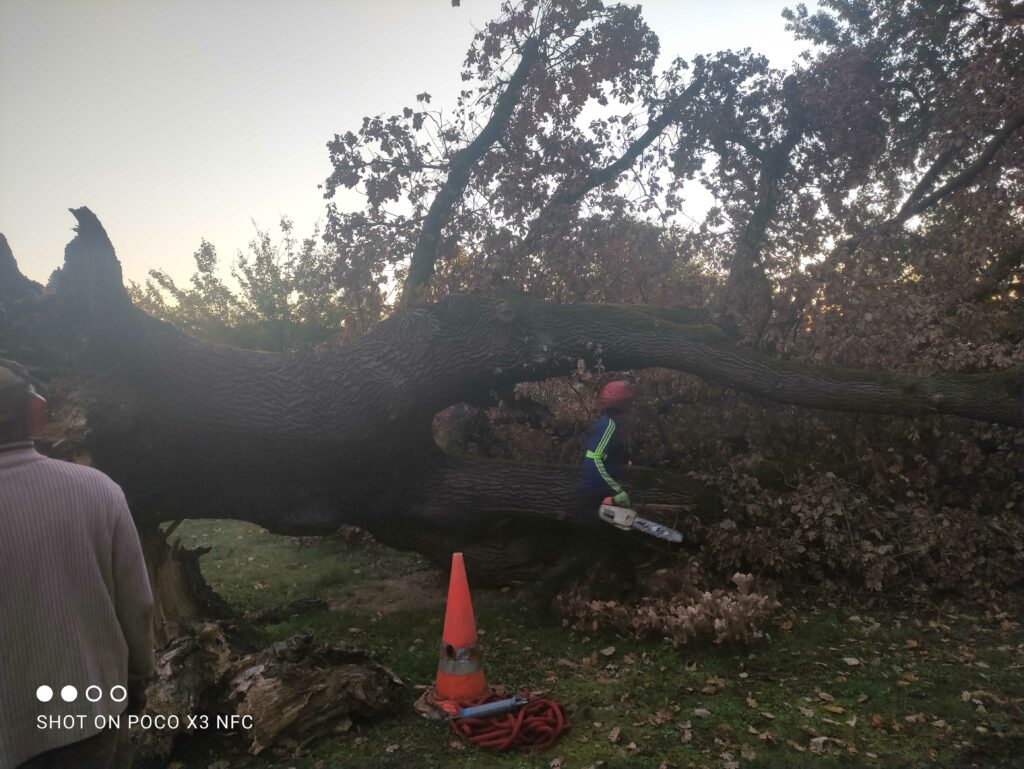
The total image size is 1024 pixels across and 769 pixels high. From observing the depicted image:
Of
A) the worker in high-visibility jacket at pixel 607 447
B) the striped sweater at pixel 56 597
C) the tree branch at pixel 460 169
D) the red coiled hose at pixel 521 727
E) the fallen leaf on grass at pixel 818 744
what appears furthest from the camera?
the tree branch at pixel 460 169

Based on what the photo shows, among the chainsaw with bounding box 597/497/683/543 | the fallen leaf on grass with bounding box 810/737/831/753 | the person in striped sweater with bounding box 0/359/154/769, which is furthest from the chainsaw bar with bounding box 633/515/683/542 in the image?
the person in striped sweater with bounding box 0/359/154/769

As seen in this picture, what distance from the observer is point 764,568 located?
23.6 feet

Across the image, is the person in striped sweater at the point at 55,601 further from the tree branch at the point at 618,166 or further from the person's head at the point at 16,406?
the tree branch at the point at 618,166

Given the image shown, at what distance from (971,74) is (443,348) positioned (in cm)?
929

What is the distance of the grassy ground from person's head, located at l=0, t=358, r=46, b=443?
2722 mm

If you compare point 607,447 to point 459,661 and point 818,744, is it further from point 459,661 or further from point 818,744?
point 818,744

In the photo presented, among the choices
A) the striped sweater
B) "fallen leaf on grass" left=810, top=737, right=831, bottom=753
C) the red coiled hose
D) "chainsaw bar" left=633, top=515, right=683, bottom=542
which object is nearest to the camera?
the striped sweater

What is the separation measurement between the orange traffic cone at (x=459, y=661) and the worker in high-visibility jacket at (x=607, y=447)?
6.44 feet

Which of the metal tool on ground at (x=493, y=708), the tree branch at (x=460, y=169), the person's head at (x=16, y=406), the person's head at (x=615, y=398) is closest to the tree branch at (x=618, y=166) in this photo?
the tree branch at (x=460, y=169)

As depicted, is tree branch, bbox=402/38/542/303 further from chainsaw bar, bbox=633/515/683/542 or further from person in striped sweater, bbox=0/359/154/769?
person in striped sweater, bbox=0/359/154/769

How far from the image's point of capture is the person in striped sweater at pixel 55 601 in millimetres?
2225

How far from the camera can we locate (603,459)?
256 inches

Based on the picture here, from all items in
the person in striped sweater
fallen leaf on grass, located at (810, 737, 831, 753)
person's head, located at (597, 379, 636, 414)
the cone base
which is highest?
person's head, located at (597, 379, 636, 414)

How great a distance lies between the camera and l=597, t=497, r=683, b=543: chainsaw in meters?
6.50
